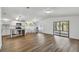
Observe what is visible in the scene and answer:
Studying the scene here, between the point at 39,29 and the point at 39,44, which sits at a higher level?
the point at 39,29

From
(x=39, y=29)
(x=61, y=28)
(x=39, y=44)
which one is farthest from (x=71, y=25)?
(x=39, y=44)

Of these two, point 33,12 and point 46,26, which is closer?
point 33,12

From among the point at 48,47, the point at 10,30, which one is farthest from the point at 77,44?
the point at 10,30

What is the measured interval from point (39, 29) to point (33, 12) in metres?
0.57

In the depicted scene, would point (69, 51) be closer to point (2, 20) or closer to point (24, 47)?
point (24, 47)

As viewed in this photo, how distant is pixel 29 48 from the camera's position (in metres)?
2.84

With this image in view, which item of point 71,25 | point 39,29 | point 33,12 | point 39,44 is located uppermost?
point 33,12

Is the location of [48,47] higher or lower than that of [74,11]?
lower

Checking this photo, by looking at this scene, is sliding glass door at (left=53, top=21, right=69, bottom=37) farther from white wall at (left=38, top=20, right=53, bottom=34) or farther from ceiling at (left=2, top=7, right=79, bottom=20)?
ceiling at (left=2, top=7, right=79, bottom=20)

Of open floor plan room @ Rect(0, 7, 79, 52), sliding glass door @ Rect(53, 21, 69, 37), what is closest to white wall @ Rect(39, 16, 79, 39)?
open floor plan room @ Rect(0, 7, 79, 52)

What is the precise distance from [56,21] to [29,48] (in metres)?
1.20

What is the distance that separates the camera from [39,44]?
2.91 metres

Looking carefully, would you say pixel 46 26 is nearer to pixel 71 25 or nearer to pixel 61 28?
pixel 61 28
